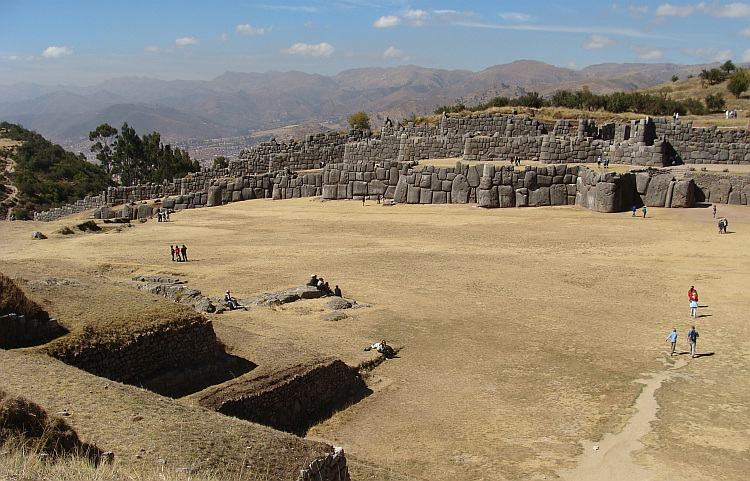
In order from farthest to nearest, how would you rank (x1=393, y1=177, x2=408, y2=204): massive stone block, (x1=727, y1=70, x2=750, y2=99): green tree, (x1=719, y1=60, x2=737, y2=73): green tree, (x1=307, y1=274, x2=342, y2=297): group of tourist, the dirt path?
1. (x1=719, y1=60, x2=737, y2=73): green tree
2. (x1=727, y1=70, x2=750, y2=99): green tree
3. (x1=393, y1=177, x2=408, y2=204): massive stone block
4. (x1=307, y1=274, x2=342, y2=297): group of tourist
5. the dirt path

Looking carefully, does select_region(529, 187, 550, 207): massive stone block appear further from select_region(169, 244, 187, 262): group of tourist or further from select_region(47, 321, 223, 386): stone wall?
select_region(47, 321, 223, 386): stone wall

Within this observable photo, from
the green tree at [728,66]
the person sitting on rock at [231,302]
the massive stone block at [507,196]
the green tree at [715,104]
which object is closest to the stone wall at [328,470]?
the person sitting on rock at [231,302]

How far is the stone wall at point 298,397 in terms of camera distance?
10375 mm

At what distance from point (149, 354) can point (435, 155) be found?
116 ft

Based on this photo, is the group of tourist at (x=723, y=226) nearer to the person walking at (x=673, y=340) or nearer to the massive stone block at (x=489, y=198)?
the massive stone block at (x=489, y=198)

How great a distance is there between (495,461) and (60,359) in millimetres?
7074

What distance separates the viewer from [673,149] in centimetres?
3791

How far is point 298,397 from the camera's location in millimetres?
11172

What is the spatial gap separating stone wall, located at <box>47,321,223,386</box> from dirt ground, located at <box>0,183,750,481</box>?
1122mm

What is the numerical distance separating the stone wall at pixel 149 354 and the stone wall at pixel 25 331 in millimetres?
552

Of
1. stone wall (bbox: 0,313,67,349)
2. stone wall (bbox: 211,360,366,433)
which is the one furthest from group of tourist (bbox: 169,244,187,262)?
stone wall (bbox: 0,313,67,349)

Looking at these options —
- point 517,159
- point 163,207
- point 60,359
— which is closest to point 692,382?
point 60,359

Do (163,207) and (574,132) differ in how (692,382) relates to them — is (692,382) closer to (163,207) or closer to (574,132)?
(574,132)

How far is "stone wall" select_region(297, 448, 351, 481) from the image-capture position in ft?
23.0
